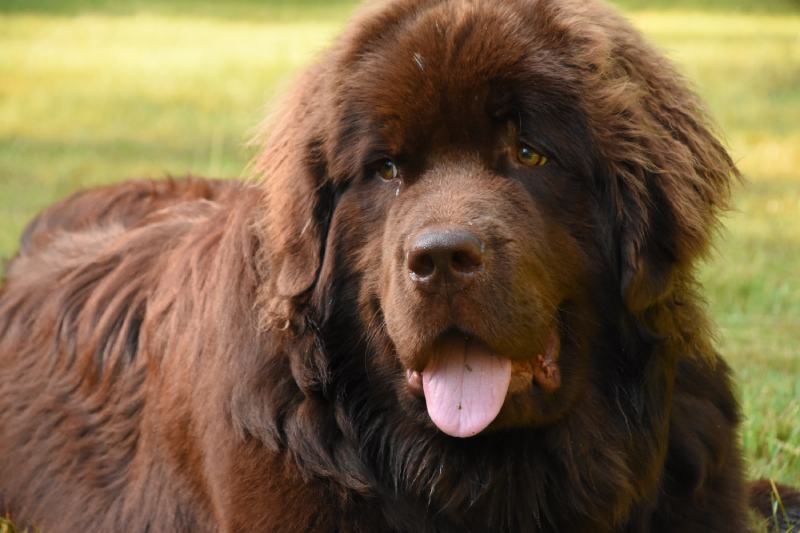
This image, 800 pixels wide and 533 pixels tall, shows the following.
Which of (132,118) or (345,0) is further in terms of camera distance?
(345,0)

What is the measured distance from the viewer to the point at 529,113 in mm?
3508

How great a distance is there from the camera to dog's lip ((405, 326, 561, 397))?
3.47 m

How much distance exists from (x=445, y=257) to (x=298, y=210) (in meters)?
0.63

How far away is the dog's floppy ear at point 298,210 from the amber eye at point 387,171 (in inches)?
7.2

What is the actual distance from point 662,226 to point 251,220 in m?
1.17

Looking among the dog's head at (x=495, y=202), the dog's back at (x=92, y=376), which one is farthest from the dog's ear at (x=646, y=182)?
the dog's back at (x=92, y=376)

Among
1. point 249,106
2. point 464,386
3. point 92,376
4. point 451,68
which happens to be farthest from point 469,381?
point 249,106

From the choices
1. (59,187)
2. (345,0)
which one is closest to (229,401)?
(59,187)

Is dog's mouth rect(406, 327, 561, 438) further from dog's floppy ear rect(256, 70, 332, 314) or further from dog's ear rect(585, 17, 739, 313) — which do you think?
dog's floppy ear rect(256, 70, 332, 314)

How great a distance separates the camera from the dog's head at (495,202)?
3.41 meters

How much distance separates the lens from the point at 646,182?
3.57 meters

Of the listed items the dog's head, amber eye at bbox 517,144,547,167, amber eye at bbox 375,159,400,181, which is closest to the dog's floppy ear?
the dog's head

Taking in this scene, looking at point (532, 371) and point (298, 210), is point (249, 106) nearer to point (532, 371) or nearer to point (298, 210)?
point (298, 210)

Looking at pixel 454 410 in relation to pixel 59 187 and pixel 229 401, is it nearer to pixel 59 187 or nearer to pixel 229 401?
pixel 229 401
